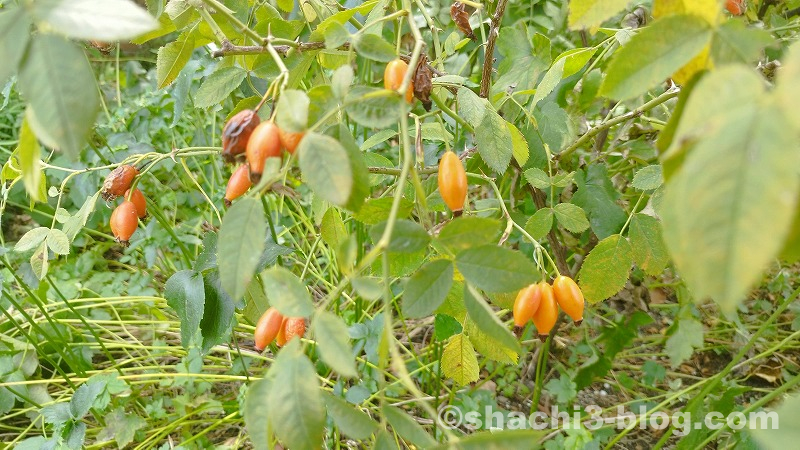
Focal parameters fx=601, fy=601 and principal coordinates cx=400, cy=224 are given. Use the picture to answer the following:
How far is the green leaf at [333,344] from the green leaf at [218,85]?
445mm

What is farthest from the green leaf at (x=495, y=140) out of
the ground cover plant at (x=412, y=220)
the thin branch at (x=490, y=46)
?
the thin branch at (x=490, y=46)

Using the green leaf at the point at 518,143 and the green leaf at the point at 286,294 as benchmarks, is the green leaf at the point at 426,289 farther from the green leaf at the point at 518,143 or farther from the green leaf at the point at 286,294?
the green leaf at the point at 518,143

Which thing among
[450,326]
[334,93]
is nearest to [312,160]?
[334,93]

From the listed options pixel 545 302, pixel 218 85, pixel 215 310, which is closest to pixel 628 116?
pixel 545 302

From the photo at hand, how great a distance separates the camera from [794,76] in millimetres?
278

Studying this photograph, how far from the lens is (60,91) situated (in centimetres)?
36

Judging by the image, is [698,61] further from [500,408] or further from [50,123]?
[500,408]

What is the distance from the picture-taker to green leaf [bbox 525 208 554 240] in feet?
2.99

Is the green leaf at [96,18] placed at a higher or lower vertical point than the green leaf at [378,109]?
higher

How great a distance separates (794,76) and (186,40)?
2.50ft

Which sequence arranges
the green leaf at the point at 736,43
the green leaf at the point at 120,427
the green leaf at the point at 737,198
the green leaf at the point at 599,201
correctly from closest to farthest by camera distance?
1. the green leaf at the point at 737,198
2. the green leaf at the point at 736,43
3. the green leaf at the point at 599,201
4. the green leaf at the point at 120,427

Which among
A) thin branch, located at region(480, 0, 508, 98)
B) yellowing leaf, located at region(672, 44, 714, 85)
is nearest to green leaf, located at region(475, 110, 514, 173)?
thin branch, located at region(480, 0, 508, 98)

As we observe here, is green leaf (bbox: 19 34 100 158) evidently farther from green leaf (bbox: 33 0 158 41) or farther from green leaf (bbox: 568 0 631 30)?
green leaf (bbox: 568 0 631 30)

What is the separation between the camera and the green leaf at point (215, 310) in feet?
3.03
